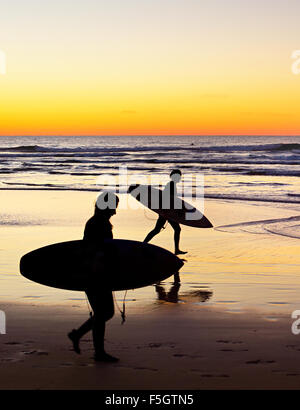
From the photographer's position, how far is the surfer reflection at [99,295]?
5.22 metres

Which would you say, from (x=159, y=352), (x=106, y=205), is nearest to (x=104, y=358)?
(x=159, y=352)

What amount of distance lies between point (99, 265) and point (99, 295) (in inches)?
10.9

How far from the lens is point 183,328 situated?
6.20 meters

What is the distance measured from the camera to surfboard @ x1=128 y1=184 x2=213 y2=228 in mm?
10903

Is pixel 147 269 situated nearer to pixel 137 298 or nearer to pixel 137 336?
pixel 137 336

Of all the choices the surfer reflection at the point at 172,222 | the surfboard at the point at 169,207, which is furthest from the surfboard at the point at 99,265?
the surfboard at the point at 169,207

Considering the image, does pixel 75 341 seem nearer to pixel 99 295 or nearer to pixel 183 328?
pixel 99 295

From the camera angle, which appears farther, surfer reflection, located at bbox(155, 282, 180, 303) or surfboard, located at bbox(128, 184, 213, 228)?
surfboard, located at bbox(128, 184, 213, 228)

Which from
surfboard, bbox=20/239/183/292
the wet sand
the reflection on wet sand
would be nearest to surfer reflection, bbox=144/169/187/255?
the reflection on wet sand

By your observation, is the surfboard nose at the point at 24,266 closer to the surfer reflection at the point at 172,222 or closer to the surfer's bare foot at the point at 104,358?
the surfer's bare foot at the point at 104,358

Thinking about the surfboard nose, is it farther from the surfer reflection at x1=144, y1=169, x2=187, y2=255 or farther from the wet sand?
the surfer reflection at x1=144, y1=169, x2=187, y2=255

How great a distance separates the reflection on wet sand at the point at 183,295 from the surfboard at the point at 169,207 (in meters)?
2.88

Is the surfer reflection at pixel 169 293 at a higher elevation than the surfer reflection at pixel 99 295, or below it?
below

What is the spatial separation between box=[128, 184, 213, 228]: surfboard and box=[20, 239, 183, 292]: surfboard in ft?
14.5
